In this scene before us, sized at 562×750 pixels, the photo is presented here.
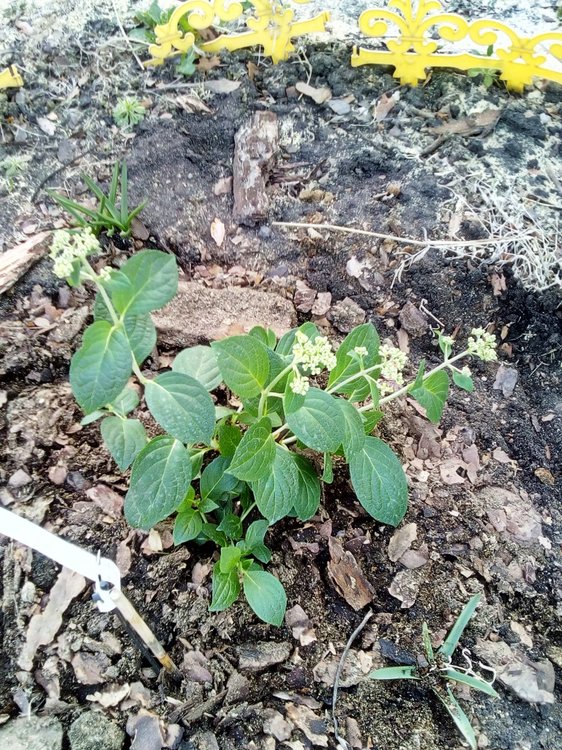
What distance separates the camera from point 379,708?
1486mm

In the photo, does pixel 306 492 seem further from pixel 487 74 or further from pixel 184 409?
pixel 487 74

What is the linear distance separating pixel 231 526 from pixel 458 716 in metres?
0.72

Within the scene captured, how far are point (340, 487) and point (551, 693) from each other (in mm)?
763

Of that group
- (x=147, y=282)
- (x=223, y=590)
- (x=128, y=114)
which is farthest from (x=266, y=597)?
(x=128, y=114)

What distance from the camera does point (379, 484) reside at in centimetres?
148

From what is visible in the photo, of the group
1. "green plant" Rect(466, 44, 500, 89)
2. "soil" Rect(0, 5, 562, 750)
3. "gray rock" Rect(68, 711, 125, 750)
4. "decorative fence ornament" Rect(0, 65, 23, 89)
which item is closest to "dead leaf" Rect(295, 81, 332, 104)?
"soil" Rect(0, 5, 562, 750)

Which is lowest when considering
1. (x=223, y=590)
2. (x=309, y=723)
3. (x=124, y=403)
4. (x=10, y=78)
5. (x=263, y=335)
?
(x=309, y=723)

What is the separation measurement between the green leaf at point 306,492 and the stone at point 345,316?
28.2 inches

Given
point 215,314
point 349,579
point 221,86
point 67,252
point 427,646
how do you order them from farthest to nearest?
point 221,86, point 215,314, point 349,579, point 427,646, point 67,252

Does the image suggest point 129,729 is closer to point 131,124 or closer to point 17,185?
point 17,185

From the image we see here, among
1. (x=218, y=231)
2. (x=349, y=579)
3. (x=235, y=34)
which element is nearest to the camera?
(x=349, y=579)

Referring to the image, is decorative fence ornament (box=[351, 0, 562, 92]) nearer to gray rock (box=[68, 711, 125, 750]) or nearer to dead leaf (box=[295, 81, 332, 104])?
dead leaf (box=[295, 81, 332, 104])

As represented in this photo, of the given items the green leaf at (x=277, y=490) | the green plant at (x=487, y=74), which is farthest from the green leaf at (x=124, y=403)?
the green plant at (x=487, y=74)

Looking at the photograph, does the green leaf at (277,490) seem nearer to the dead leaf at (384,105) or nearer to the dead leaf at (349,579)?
the dead leaf at (349,579)
